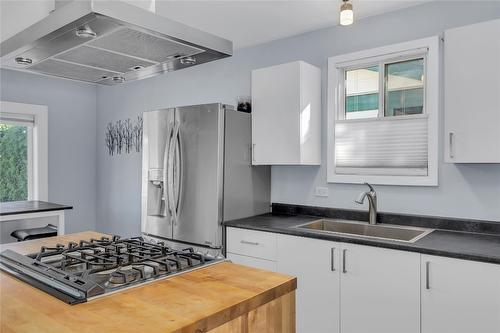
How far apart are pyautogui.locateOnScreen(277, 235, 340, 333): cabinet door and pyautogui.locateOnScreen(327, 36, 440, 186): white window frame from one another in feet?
2.55

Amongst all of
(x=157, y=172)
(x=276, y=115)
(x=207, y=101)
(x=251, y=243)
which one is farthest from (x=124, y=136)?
(x=251, y=243)

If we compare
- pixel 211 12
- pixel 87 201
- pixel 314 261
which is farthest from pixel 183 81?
pixel 314 261

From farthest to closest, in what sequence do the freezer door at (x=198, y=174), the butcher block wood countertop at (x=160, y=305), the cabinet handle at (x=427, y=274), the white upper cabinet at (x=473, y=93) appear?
the freezer door at (x=198, y=174) < the white upper cabinet at (x=473, y=93) < the cabinet handle at (x=427, y=274) < the butcher block wood countertop at (x=160, y=305)

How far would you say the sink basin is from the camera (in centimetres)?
263

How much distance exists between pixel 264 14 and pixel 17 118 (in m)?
3.35

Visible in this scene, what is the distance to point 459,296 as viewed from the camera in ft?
6.40

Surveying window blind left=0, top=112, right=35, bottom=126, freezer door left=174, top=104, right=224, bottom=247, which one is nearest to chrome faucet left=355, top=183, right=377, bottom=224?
freezer door left=174, top=104, right=224, bottom=247

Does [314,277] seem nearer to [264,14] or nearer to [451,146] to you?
[451,146]

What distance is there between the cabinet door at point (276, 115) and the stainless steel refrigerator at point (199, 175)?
136mm

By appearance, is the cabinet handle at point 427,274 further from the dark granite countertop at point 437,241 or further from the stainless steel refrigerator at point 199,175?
the stainless steel refrigerator at point 199,175

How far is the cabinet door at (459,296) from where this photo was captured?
1.87m

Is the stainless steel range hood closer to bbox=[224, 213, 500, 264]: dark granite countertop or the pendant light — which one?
the pendant light

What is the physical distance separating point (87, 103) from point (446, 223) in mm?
4617

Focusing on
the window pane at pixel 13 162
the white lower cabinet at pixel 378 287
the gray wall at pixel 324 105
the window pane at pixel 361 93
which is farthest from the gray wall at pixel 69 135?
the window pane at pixel 361 93
